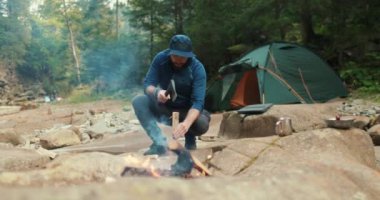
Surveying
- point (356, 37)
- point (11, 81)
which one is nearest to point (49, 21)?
point (11, 81)

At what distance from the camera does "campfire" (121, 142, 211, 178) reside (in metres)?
3.26

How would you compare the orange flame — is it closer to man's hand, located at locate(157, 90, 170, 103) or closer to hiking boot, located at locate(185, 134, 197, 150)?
man's hand, located at locate(157, 90, 170, 103)

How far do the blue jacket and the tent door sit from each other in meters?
7.78

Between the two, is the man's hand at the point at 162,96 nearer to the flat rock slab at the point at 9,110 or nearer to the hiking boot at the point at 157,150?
the hiking boot at the point at 157,150

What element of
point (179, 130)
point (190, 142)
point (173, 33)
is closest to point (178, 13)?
point (173, 33)

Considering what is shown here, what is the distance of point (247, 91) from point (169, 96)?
8282 mm

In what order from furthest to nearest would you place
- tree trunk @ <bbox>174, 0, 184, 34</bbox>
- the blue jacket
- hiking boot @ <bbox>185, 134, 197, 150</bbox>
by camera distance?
tree trunk @ <bbox>174, 0, 184, 34</bbox> → hiking boot @ <bbox>185, 134, 197, 150</bbox> → the blue jacket

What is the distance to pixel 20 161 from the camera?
3793mm

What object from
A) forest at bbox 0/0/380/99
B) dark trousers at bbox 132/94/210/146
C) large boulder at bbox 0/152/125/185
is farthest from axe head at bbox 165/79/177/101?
forest at bbox 0/0/380/99

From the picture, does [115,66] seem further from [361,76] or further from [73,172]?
[73,172]

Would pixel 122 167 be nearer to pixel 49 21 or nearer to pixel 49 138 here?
pixel 49 138

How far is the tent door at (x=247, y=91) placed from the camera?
12375 mm

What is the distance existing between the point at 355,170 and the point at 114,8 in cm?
4748

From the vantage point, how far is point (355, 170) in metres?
3.46
